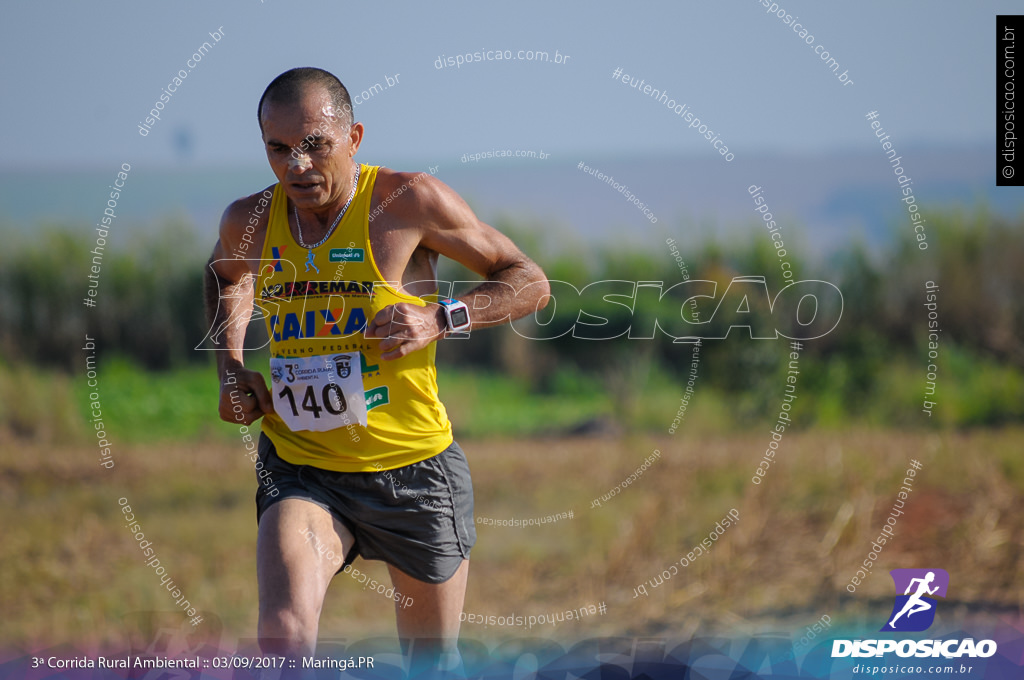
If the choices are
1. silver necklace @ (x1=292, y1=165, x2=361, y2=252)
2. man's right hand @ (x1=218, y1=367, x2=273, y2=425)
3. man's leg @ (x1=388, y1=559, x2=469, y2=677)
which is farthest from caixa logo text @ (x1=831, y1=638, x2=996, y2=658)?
silver necklace @ (x1=292, y1=165, x2=361, y2=252)

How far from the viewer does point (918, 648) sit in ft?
13.9

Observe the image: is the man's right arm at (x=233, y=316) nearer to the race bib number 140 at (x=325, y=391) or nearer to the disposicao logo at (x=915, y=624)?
the race bib number 140 at (x=325, y=391)

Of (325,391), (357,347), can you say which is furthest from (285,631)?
(357,347)

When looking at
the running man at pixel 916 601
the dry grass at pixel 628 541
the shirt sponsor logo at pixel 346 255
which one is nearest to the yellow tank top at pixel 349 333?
the shirt sponsor logo at pixel 346 255

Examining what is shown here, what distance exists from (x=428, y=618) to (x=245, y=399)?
92 centimetres

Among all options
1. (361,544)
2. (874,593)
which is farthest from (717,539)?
(361,544)

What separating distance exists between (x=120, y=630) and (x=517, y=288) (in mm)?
4509

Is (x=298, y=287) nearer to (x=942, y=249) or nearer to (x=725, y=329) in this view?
(x=725, y=329)

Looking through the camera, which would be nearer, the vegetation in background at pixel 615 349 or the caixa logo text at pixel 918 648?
the caixa logo text at pixel 918 648

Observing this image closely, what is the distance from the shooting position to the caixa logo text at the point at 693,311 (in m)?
11.6

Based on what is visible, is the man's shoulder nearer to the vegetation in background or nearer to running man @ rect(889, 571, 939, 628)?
running man @ rect(889, 571, 939, 628)

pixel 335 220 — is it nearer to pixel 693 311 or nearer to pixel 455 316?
pixel 455 316

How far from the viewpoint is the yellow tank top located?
3.04 metres

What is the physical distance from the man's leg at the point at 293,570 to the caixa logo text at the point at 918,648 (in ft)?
7.45
